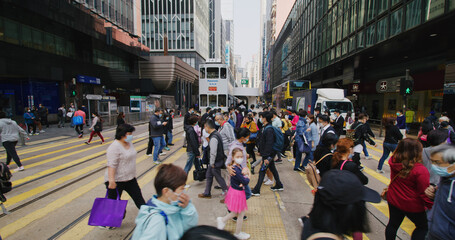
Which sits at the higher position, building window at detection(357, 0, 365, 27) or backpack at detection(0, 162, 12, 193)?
building window at detection(357, 0, 365, 27)

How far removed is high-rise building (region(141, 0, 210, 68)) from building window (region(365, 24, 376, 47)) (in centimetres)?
4923

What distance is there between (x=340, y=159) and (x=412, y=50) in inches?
707

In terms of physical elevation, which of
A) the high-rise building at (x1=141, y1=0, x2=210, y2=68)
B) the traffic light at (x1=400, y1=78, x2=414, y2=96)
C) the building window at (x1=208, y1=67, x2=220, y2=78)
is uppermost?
the high-rise building at (x1=141, y1=0, x2=210, y2=68)

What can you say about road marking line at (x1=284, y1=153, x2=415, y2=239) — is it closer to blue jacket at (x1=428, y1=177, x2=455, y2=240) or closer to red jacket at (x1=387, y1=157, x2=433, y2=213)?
red jacket at (x1=387, y1=157, x2=433, y2=213)

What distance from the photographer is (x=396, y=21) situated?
1294 cm

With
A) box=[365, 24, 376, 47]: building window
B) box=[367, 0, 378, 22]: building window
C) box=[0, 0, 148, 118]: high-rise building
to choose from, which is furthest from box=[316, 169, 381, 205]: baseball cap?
box=[367, 0, 378, 22]: building window

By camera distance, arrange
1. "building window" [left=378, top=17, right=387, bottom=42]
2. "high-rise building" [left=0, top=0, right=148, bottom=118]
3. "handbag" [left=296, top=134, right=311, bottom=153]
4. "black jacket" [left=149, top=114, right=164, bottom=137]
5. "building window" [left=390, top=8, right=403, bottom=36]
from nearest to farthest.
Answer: "handbag" [left=296, top=134, right=311, bottom=153] → "black jacket" [left=149, top=114, right=164, bottom=137] → "building window" [left=390, top=8, right=403, bottom=36] → "building window" [left=378, top=17, right=387, bottom=42] → "high-rise building" [left=0, top=0, right=148, bottom=118]

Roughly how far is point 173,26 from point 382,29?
54291 mm

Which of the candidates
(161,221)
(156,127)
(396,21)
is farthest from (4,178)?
(396,21)

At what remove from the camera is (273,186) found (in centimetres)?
533

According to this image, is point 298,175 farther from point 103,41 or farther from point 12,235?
point 103,41

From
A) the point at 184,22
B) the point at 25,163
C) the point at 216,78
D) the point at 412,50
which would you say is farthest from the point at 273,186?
the point at 184,22

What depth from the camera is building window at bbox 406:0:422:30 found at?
438 inches

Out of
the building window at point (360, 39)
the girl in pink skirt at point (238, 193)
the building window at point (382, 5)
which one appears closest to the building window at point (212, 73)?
the building window at point (360, 39)
